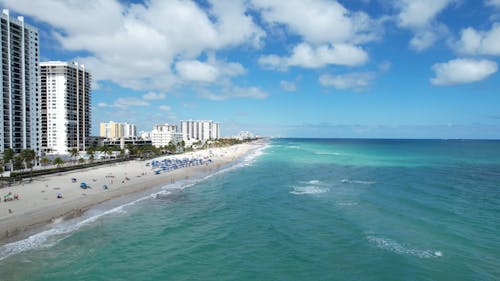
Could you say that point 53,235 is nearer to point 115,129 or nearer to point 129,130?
point 115,129

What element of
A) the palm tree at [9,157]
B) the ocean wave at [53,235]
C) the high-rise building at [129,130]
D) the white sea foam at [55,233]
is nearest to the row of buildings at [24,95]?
the palm tree at [9,157]

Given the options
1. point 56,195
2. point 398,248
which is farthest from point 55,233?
point 398,248

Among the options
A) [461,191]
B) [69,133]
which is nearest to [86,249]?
[461,191]

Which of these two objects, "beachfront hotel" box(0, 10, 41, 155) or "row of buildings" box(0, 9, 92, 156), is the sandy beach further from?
"row of buildings" box(0, 9, 92, 156)

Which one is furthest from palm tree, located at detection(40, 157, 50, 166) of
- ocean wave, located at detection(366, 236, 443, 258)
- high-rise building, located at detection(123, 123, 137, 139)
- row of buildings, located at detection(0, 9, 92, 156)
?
high-rise building, located at detection(123, 123, 137, 139)

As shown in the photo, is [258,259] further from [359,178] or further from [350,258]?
[359,178]
